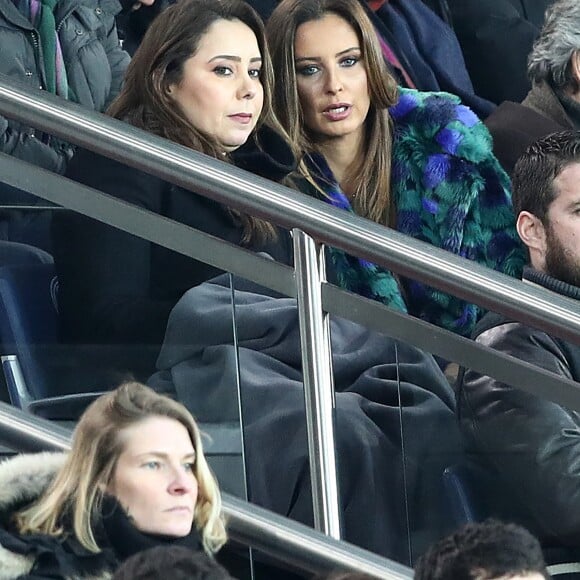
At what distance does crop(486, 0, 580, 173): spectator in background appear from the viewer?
466cm

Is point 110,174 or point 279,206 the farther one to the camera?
point 110,174

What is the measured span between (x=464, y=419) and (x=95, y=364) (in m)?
0.68

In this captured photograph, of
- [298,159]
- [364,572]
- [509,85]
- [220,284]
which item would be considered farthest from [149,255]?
[509,85]

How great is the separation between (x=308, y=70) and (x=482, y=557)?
2.11 m

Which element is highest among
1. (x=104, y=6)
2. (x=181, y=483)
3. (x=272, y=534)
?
(x=104, y=6)

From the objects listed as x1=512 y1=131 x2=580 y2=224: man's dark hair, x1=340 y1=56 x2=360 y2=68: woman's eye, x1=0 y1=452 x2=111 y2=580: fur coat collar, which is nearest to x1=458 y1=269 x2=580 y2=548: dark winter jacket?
x1=512 y1=131 x2=580 y2=224: man's dark hair

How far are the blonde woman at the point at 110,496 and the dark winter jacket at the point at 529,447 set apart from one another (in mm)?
550

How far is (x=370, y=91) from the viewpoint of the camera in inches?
174

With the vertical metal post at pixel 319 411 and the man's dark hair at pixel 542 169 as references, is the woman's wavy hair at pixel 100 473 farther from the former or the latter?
the man's dark hair at pixel 542 169

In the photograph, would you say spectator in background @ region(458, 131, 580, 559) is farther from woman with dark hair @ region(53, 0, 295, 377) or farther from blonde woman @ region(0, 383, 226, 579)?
blonde woman @ region(0, 383, 226, 579)

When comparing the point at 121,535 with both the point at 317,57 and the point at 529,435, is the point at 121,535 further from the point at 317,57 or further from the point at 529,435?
the point at 317,57

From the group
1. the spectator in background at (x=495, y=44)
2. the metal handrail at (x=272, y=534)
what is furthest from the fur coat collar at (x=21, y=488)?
the spectator in background at (x=495, y=44)

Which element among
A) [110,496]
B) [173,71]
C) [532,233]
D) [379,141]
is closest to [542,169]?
[532,233]

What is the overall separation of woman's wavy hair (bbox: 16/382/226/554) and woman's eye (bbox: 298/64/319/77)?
1.58 meters
